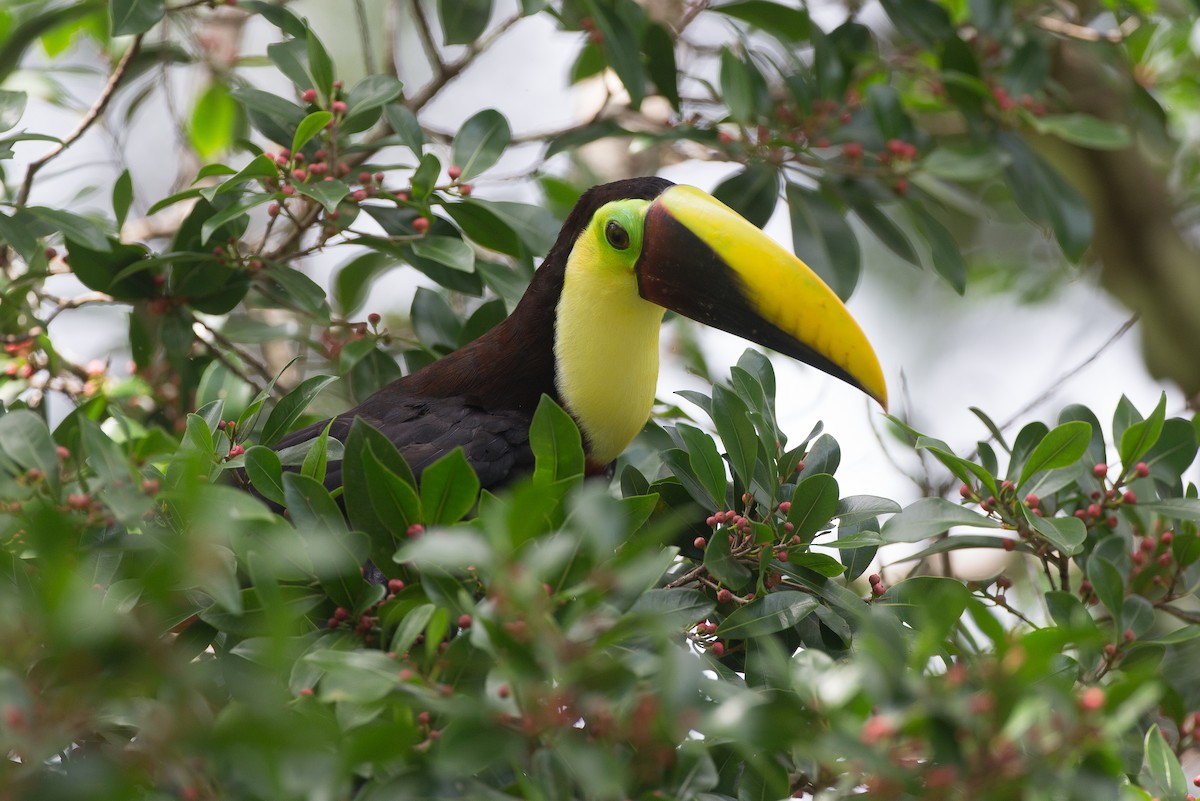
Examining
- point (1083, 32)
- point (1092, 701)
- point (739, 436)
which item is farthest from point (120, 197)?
point (1083, 32)

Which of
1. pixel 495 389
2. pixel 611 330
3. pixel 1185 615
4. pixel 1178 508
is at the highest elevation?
pixel 611 330

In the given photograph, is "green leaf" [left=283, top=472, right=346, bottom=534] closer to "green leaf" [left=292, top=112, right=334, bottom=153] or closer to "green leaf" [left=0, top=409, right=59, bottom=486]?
"green leaf" [left=0, top=409, right=59, bottom=486]

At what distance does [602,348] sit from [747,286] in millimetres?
403

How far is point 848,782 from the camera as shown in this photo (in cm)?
152

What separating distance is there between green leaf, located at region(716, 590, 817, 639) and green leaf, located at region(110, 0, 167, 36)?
2.06 m

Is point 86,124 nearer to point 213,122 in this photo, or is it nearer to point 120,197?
point 120,197

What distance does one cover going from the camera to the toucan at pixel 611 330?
2900 millimetres

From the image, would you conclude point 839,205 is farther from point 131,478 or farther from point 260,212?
point 260,212

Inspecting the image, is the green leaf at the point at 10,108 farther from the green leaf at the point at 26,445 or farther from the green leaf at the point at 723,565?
the green leaf at the point at 723,565

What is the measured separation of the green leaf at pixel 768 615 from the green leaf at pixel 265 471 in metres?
0.82

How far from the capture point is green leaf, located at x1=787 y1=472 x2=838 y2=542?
2199 millimetres

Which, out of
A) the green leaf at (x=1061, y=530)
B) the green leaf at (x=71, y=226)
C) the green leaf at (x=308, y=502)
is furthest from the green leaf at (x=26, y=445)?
the green leaf at (x=1061, y=530)

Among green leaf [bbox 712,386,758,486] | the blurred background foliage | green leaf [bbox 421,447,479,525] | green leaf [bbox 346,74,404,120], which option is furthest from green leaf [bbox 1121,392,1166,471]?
green leaf [bbox 346,74,404,120]

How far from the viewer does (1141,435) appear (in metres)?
2.54
